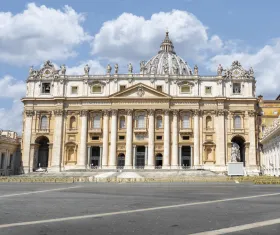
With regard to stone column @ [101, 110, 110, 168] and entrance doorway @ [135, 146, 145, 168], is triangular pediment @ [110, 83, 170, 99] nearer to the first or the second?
stone column @ [101, 110, 110, 168]

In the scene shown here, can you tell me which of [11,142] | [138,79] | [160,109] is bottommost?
[11,142]

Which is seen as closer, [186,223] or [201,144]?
[186,223]

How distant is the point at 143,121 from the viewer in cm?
7569

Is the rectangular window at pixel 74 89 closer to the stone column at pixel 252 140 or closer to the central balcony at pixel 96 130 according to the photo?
the central balcony at pixel 96 130

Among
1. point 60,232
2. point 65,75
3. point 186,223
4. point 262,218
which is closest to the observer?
point 60,232

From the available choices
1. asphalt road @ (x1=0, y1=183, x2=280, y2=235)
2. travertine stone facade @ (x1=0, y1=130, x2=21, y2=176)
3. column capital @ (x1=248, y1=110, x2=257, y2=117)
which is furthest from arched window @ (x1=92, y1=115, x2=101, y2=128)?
asphalt road @ (x1=0, y1=183, x2=280, y2=235)

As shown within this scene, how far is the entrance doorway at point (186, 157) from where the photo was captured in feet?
247

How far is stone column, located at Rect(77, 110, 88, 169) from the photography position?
73812 mm

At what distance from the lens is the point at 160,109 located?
2945 inches

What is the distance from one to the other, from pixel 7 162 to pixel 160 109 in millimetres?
33698

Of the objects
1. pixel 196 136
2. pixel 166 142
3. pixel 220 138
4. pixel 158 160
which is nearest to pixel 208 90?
pixel 196 136

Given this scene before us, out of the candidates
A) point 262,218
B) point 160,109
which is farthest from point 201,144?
point 262,218

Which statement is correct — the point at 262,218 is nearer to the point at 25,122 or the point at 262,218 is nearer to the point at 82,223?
the point at 82,223

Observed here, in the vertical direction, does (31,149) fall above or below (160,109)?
below
